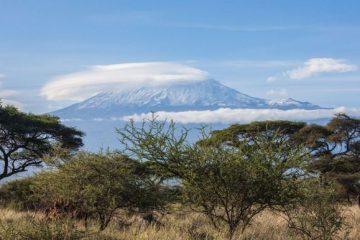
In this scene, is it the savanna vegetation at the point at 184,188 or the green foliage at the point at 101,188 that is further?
the green foliage at the point at 101,188

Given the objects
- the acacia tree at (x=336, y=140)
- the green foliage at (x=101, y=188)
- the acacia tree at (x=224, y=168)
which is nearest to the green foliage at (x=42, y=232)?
the acacia tree at (x=224, y=168)

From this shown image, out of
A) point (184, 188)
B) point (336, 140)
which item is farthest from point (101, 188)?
point (336, 140)

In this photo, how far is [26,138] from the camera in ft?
109

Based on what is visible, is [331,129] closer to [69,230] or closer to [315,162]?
[315,162]

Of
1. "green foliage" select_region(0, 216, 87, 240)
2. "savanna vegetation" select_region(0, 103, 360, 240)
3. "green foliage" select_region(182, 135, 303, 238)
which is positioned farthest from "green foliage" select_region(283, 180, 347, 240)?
"green foliage" select_region(0, 216, 87, 240)

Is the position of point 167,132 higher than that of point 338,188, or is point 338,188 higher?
point 167,132

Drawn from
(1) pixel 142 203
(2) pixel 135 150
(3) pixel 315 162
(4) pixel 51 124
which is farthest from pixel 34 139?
(2) pixel 135 150

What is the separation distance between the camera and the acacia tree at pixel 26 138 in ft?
108

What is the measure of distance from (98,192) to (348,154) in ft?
78.9

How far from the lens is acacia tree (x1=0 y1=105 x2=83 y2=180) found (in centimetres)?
3284

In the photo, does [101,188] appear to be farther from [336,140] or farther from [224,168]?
[336,140]

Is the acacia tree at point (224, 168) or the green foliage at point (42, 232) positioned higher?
the acacia tree at point (224, 168)

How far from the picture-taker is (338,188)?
29.4 m

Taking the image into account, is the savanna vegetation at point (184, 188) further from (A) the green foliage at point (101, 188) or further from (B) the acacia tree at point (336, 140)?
(B) the acacia tree at point (336, 140)
